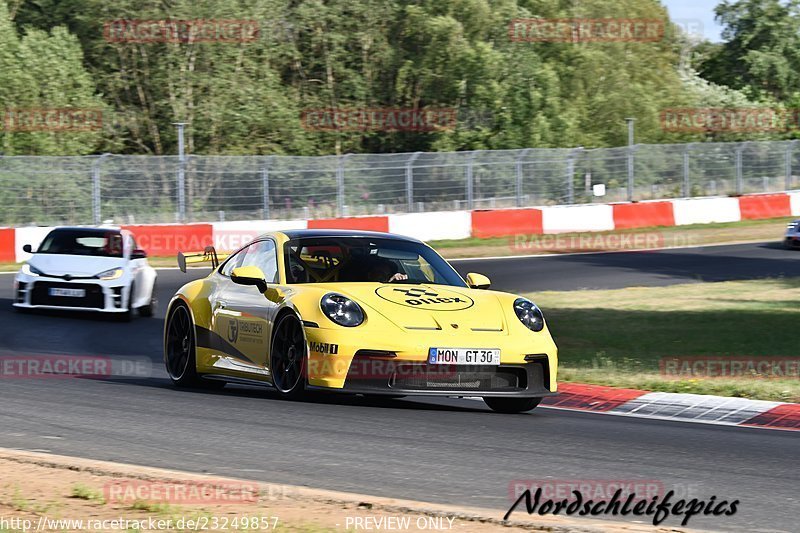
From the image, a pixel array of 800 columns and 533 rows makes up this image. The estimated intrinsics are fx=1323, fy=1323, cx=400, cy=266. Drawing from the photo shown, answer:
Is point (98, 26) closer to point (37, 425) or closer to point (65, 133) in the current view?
point (65, 133)

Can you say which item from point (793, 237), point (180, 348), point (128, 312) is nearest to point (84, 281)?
point (128, 312)

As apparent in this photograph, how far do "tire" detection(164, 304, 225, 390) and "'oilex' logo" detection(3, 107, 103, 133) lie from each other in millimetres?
30988

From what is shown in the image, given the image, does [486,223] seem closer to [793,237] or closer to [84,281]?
[793,237]

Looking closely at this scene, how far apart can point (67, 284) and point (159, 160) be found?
542 inches

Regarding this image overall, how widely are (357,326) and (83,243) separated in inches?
391

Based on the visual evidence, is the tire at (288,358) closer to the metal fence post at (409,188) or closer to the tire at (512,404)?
the tire at (512,404)

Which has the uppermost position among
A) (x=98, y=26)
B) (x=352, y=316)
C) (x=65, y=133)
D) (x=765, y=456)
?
(x=98, y=26)

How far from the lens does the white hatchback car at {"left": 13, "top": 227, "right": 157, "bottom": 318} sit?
17.0 m

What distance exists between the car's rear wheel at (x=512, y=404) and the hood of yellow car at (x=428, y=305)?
66cm

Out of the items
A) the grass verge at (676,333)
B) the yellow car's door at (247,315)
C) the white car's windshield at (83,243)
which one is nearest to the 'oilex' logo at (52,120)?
the white car's windshield at (83,243)

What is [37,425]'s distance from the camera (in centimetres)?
858

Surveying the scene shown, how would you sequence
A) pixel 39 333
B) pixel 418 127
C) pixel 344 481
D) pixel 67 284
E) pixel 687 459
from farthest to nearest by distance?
pixel 418 127, pixel 67 284, pixel 39 333, pixel 687 459, pixel 344 481

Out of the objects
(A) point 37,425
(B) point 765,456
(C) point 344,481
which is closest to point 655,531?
(C) point 344,481

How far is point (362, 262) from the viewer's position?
1009cm
